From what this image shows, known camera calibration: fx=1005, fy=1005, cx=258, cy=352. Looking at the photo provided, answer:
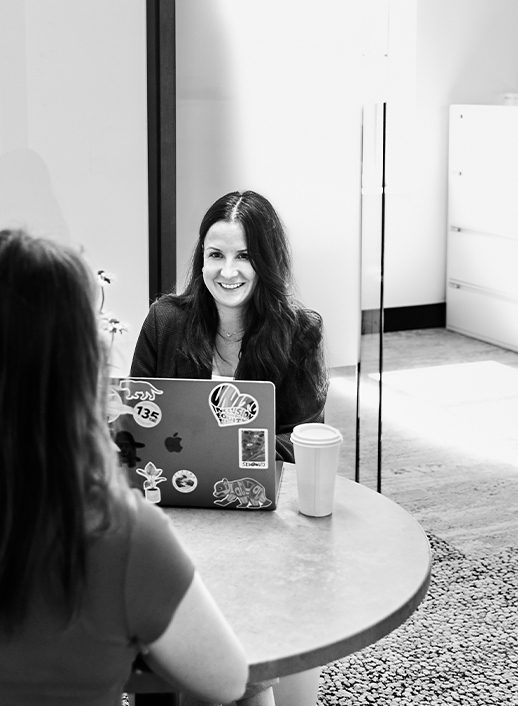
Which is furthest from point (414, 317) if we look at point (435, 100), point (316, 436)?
point (316, 436)

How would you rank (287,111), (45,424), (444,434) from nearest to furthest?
(45,424)
(287,111)
(444,434)

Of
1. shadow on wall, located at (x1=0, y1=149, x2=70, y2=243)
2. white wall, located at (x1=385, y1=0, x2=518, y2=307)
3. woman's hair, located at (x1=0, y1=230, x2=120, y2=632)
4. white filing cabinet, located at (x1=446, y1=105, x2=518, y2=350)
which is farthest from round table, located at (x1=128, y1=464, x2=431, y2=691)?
white wall, located at (x1=385, y1=0, x2=518, y2=307)

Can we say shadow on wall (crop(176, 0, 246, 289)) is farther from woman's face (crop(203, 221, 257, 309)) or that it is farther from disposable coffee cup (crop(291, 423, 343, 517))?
disposable coffee cup (crop(291, 423, 343, 517))

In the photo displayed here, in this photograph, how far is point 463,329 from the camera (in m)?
6.45

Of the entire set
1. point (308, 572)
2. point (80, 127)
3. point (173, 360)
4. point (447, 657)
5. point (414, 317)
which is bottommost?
point (447, 657)

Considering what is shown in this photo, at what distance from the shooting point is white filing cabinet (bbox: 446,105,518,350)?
5934mm

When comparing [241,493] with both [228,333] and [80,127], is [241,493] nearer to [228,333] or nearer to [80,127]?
[228,333]

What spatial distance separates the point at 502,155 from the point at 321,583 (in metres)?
5.07

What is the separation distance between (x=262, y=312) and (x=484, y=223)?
13.8ft

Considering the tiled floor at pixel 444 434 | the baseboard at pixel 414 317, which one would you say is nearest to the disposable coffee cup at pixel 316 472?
the tiled floor at pixel 444 434

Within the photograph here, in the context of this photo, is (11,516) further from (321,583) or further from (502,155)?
(502,155)

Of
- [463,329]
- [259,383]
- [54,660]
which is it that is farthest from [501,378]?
[54,660]

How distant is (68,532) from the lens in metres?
0.90

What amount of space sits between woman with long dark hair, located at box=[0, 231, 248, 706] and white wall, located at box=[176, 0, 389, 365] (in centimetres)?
230
